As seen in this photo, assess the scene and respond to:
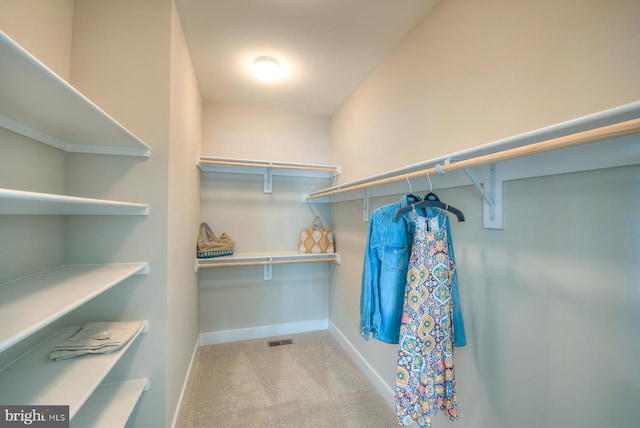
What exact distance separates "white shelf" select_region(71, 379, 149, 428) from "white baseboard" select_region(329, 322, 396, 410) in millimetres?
1520

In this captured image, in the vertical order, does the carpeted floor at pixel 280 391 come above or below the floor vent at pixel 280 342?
below

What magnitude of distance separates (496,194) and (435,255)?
0.35 meters

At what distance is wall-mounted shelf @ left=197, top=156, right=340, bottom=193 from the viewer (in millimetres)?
2191

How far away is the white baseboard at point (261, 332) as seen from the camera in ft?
8.03

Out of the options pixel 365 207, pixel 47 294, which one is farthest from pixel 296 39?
pixel 47 294

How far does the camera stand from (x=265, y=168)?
2.52m

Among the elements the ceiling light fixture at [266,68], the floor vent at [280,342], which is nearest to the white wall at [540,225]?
the ceiling light fixture at [266,68]

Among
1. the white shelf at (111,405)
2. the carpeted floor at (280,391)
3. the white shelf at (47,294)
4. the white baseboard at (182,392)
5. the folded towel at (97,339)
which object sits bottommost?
the carpeted floor at (280,391)

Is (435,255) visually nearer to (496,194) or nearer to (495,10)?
(496,194)

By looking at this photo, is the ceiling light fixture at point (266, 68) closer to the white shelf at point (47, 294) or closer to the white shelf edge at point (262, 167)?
the white shelf edge at point (262, 167)

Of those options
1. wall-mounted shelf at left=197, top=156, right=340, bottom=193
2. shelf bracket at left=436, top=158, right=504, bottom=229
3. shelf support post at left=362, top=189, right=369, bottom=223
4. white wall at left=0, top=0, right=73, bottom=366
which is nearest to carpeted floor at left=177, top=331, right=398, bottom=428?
white wall at left=0, top=0, right=73, bottom=366

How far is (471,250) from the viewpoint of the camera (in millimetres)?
1129

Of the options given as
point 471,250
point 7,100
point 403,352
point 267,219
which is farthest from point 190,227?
point 471,250

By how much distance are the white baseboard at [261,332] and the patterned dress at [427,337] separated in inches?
75.1
